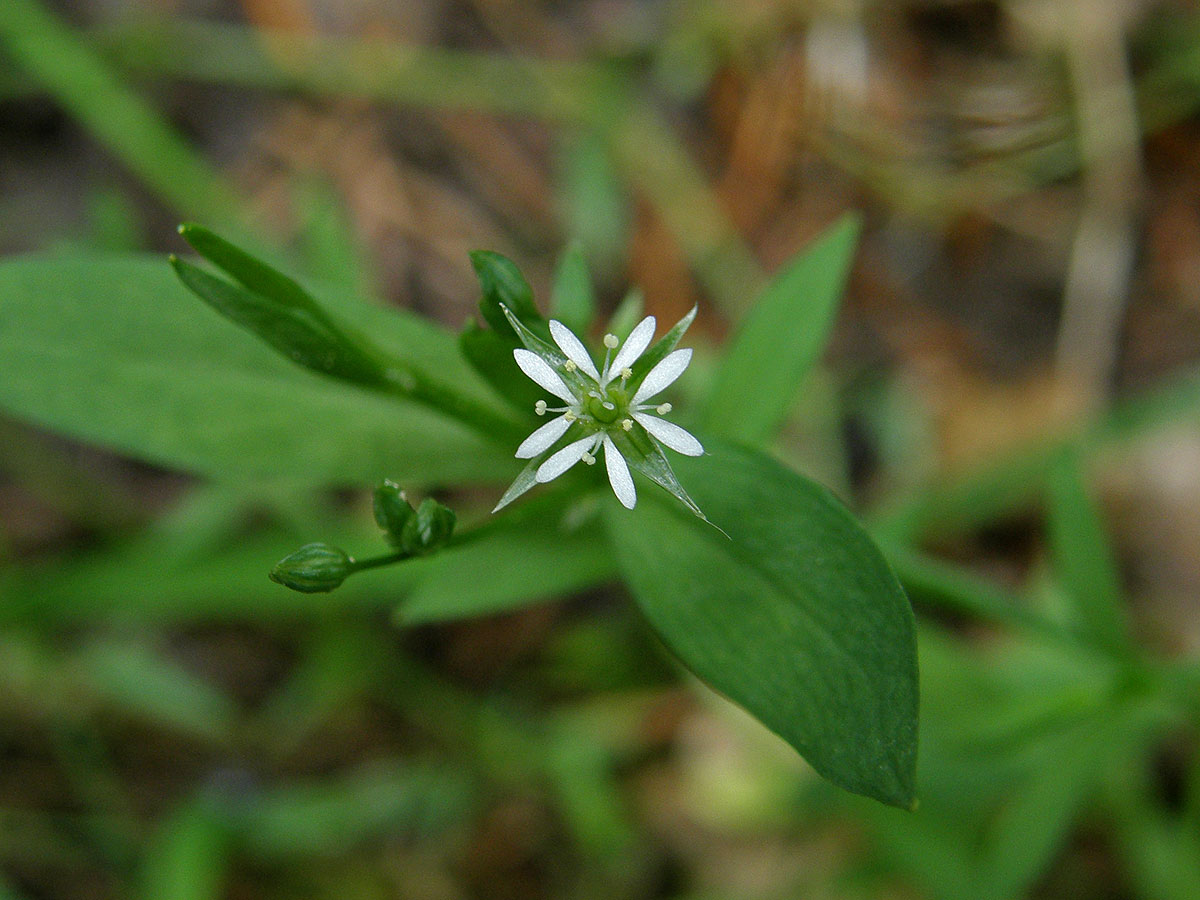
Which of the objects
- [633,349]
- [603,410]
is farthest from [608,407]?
[633,349]

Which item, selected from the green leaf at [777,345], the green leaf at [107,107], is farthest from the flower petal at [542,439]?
→ the green leaf at [107,107]

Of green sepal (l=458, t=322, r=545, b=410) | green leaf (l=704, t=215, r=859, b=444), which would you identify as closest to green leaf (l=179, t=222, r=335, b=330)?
green sepal (l=458, t=322, r=545, b=410)

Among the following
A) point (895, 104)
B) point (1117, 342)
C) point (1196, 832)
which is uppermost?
point (895, 104)

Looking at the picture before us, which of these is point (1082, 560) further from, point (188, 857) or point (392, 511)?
point (188, 857)

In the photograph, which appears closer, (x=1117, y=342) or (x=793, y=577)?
(x=793, y=577)

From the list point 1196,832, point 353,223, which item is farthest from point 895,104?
point 1196,832

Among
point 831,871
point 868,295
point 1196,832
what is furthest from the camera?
point 868,295

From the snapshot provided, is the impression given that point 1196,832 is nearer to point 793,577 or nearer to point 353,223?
point 793,577
